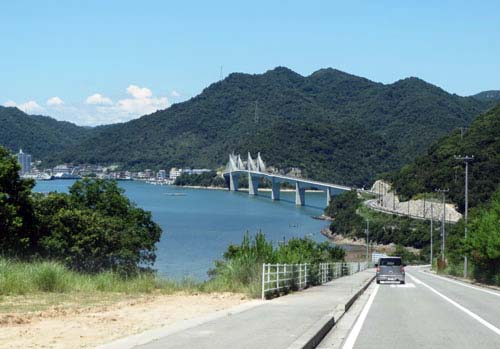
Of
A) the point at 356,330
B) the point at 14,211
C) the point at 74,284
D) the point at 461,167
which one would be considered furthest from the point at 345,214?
the point at 356,330

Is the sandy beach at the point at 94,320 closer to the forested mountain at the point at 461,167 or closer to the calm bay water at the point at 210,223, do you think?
the calm bay water at the point at 210,223

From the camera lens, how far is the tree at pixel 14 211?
36031mm

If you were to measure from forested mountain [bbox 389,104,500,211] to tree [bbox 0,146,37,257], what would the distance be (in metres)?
91.0

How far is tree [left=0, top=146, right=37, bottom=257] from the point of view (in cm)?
3603

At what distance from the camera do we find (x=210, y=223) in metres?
117

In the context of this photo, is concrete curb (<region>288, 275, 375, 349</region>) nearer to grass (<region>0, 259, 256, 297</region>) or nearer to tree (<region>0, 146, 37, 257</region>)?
grass (<region>0, 259, 256, 297</region>)

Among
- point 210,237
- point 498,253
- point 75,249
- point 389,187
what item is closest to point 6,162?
point 75,249

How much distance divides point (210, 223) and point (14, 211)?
8122cm

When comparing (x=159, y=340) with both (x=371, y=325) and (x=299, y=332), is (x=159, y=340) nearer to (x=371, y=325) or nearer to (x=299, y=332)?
(x=299, y=332)

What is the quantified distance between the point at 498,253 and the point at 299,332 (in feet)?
82.8

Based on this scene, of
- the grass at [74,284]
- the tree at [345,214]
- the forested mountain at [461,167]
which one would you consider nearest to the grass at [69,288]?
the grass at [74,284]

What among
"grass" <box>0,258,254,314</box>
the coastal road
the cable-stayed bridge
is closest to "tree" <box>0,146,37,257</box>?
"grass" <box>0,258,254,314</box>

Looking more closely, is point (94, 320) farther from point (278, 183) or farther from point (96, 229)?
point (278, 183)

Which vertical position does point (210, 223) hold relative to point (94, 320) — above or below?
below
